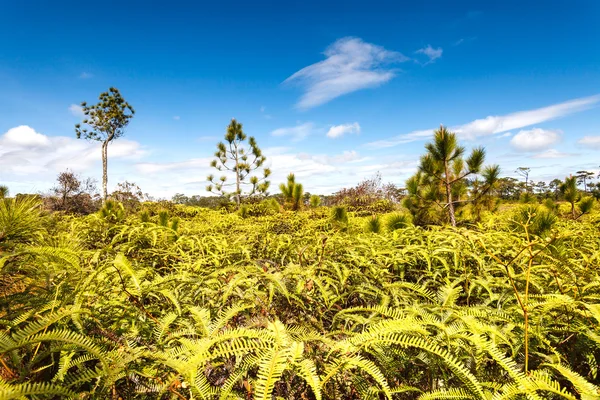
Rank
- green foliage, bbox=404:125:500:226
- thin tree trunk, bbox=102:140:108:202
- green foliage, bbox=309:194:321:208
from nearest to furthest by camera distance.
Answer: green foliage, bbox=404:125:500:226 < green foliage, bbox=309:194:321:208 < thin tree trunk, bbox=102:140:108:202

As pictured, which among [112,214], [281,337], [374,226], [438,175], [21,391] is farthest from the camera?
[438,175]

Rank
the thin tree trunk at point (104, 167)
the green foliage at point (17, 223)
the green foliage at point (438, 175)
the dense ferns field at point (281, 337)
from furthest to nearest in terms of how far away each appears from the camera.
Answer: the thin tree trunk at point (104, 167) → the green foliage at point (438, 175) → the green foliage at point (17, 223) → the dense ferns field at point (281, 337)

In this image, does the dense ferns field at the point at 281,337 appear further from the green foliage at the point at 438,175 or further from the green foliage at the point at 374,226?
the green foliage at the point at 438,175

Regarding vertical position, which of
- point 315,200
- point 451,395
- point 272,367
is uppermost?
point 315,200

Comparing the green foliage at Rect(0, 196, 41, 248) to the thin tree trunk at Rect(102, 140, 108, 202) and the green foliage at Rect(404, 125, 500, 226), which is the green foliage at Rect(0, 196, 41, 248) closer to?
the green foliage at Rect(404, 125, 500, 226)

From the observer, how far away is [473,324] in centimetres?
94

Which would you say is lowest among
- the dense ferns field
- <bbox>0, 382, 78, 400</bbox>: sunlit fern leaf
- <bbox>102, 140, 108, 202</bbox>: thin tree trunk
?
the dense ferns field

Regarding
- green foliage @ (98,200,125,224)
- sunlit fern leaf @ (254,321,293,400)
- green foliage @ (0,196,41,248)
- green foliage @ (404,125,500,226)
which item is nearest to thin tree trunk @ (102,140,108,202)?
green foliage @ (98,200,125,224)

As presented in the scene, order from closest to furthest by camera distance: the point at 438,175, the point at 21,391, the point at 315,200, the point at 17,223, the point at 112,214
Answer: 1. the point at 21,391
2. the point at 17,223
3. the point at 112,214
4. the point at 438,175
5. the point at 315,200

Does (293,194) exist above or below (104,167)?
below

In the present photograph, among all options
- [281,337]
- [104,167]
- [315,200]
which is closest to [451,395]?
[281,337]

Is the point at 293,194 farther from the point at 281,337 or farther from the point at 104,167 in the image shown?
the point at 104,167

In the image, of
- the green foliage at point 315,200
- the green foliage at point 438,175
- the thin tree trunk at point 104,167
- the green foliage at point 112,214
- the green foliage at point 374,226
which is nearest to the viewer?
the green foliage at point 112,214

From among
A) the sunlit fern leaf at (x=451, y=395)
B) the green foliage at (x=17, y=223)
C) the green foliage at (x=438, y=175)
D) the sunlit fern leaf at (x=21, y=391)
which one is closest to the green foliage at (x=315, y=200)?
the green foliage at (x=438, y=175)
